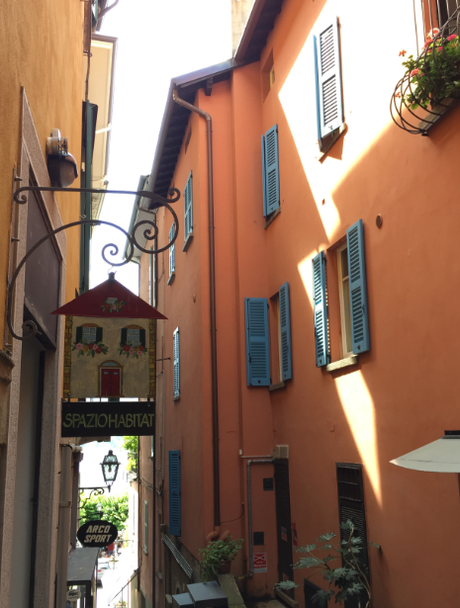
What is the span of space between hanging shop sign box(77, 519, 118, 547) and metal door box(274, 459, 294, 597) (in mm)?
5241

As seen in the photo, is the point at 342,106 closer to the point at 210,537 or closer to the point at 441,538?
the point at 441,538

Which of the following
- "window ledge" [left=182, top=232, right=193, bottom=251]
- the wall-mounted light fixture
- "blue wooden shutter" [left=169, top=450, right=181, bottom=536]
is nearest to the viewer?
the wall-mounted light fixture

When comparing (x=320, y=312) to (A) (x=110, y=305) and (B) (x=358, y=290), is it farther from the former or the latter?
(A) (x=110, y=305)

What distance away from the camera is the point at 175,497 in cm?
1288

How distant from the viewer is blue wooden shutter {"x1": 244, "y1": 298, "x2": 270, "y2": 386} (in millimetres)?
10188

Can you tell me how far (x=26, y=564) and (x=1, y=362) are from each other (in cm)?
292

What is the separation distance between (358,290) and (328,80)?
308 cm

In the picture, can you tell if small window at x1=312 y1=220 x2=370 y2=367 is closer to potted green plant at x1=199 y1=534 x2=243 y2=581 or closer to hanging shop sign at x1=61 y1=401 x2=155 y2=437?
hanging shop sign at x1=61 y1=401 x2=155 y2=437

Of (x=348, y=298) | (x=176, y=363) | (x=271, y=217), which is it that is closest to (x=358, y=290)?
(x=348, y=298)

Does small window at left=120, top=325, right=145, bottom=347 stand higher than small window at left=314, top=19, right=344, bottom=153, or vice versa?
small window at left=314, top=19, right=344, bottom=153

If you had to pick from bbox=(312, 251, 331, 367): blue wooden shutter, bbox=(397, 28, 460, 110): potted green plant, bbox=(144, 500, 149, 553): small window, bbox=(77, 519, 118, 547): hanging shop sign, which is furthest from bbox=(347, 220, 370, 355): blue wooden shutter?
bbox=(144, 500, 149, 553): small window

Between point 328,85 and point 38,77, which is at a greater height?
point 328,85

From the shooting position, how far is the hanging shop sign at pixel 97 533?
534 inches

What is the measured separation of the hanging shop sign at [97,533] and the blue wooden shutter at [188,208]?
258 inches
